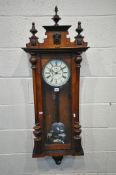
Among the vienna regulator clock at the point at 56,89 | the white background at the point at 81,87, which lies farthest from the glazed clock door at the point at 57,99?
the white background at the point at 81,87

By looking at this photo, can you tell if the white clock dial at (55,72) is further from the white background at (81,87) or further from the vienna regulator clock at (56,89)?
the white background at (81,87)

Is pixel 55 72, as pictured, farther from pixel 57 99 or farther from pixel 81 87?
pixel 81 87

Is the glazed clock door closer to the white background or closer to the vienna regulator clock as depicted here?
the vienna regulator clock

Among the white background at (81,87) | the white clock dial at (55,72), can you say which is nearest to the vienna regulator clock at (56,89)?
the white clock dial at (55,72)

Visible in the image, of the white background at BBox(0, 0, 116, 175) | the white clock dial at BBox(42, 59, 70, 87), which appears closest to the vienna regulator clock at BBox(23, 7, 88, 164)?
the white clock dial at BBox(42, 59, 70, 87)

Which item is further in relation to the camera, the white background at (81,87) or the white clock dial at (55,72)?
the white background at (81,87)

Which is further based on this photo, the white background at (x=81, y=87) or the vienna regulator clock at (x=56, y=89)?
the white background at (x=81, y=87)

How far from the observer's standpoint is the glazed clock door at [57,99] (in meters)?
1.37

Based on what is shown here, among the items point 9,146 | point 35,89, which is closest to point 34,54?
point 35,89

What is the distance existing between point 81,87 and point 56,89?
0.26 metres

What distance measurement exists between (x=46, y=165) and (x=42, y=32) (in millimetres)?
1059

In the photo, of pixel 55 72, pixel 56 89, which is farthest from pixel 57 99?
pixel 55 72

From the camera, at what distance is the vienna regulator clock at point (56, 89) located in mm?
1312

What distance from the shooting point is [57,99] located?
142cm
